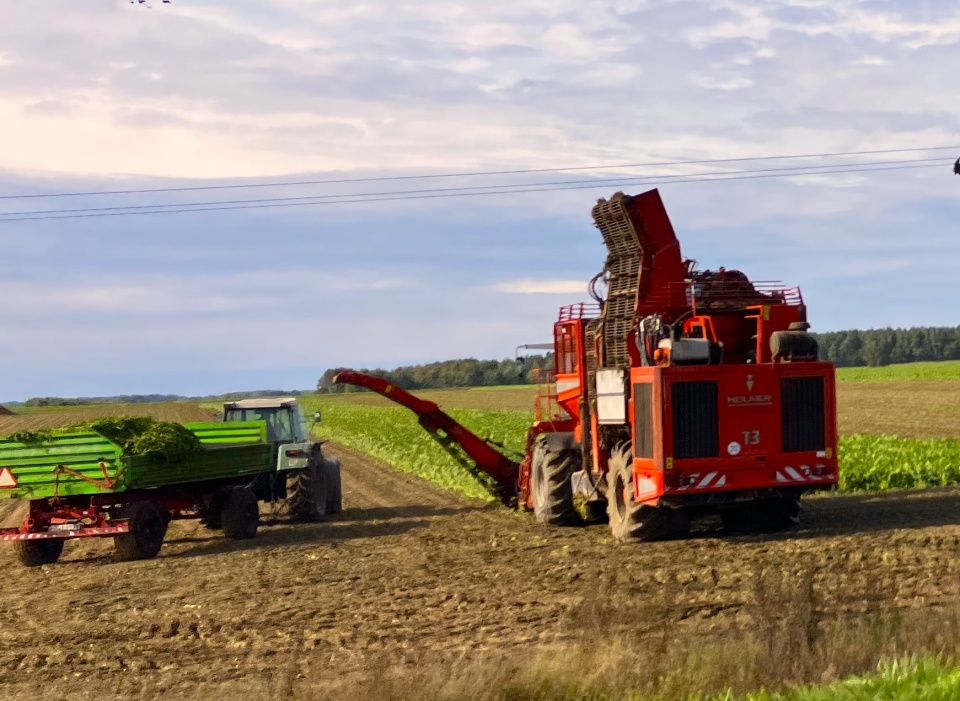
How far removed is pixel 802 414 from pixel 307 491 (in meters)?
8.17

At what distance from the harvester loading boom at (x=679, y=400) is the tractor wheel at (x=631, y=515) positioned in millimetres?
14

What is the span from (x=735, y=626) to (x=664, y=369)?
4.70 metres

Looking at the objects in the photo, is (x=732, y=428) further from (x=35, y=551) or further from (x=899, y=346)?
(x=899, y=346)

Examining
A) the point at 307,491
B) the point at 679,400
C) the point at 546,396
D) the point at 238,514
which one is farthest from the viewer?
the point at 307,491

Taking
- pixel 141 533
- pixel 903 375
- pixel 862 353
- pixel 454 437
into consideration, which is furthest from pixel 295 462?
pixel 862 353

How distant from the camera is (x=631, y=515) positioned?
44.7 feet

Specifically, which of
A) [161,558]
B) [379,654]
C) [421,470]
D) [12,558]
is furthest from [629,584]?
[421,470]

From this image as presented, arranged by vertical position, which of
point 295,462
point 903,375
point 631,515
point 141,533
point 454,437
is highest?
point 903,375

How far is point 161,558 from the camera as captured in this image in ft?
48.6

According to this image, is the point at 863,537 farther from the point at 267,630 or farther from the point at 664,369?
the point at 267,630

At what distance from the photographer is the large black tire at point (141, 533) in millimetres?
14508

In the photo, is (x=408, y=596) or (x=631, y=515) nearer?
(x=408, y=596)

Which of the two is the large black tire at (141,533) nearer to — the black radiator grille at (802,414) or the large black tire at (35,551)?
the large black tire at (35,551)

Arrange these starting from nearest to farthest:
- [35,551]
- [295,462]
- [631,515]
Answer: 1. [631,515]
2. [35,551]
3. [295,462]
